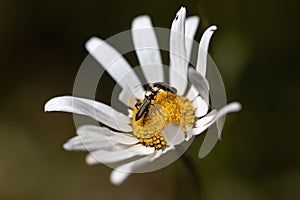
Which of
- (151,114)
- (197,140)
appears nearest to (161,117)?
(151,114)

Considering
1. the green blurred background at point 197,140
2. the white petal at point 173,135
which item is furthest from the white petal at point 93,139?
the green blurred background at point 197,140

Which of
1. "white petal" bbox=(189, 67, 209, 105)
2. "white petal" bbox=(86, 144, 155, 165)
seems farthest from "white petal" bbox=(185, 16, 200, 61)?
"white petal" bbox=(86, 144, 155, 165)

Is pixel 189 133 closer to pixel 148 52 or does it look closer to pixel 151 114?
pixel 151 114

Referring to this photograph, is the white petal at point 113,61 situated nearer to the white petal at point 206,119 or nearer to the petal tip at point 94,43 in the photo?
the petal tip at point 94,43

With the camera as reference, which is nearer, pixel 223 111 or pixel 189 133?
pixel 223 111

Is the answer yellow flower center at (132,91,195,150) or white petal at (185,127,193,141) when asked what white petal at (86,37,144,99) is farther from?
white petal at (185,127,193,141)
